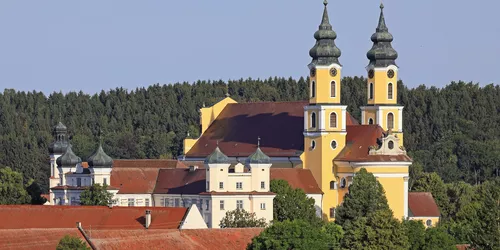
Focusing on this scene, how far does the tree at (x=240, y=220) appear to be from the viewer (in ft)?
289

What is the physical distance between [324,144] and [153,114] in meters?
66.7

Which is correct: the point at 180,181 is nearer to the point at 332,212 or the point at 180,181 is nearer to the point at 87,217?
the point at 332,212

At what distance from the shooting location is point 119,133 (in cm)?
15662

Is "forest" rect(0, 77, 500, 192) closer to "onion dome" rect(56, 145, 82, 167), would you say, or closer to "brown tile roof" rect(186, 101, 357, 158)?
"onion dome" rect(56, 145, 82, 167)

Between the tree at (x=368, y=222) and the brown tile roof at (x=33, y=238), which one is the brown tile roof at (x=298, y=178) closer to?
the tree at (x=368, y=222)

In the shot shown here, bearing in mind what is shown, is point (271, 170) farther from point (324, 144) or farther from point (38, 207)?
point (38, 207)

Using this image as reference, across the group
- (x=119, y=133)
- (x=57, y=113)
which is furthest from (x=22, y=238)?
(x=57, y=113)

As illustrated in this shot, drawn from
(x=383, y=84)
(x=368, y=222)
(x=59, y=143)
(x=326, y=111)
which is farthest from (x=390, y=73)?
(x=59, y=143)

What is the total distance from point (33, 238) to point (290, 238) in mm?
9972

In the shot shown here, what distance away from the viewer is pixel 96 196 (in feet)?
321

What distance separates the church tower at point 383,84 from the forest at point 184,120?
37396mm

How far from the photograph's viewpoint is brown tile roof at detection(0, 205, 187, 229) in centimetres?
8531

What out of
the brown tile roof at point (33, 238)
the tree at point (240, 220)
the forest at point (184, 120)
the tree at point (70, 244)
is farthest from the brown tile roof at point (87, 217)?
the forest at point (184, 120)

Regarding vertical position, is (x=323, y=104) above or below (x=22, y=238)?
above
